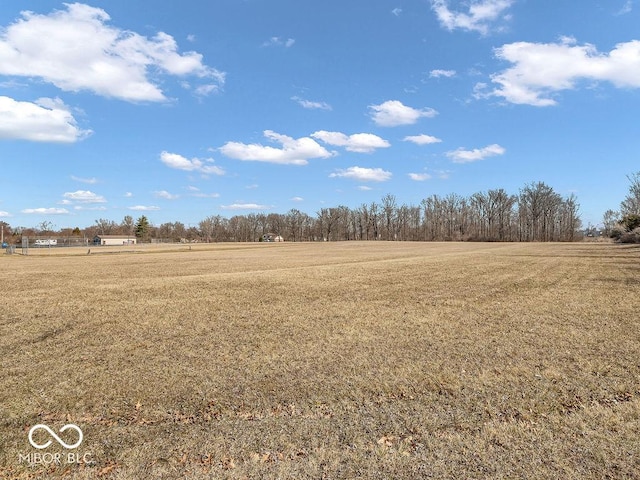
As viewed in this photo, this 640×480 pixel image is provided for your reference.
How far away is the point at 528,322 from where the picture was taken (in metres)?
8.94

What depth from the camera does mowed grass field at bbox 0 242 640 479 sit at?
142 inches

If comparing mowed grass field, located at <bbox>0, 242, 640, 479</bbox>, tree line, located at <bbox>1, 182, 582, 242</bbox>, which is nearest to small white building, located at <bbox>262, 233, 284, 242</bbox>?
tree line, located at <bbox>1, 182, 582, 242</bbox>

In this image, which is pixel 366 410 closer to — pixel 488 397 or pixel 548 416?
pixel 488 397

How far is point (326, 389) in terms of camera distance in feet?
17.4

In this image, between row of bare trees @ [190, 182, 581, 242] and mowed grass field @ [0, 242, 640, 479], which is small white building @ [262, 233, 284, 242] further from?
mowed grass field @ [0, 242, 640, 479]

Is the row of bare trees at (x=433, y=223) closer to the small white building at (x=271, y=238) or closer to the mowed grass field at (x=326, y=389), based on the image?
the small white building at (x=271, y=238)

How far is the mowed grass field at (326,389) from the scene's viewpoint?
3604 mm

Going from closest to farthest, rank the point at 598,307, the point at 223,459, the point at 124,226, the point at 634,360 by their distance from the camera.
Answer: the point at 223,459
the point at 634,360
the point at 598,307
the point at 124,226

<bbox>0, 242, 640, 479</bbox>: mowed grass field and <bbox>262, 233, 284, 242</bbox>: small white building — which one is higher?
<bbox>262, 233, 284, 242</bbox>: small white building

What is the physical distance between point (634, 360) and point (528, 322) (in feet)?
8.82

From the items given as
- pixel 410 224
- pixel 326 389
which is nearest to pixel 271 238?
pixel 410 224

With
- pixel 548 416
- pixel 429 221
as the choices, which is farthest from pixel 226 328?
pixel 429 221

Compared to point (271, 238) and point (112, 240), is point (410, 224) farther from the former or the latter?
point (112, 240)

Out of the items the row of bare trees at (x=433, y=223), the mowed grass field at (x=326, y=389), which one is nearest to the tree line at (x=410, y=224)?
the row of bare trees at (x=433, y=223)
